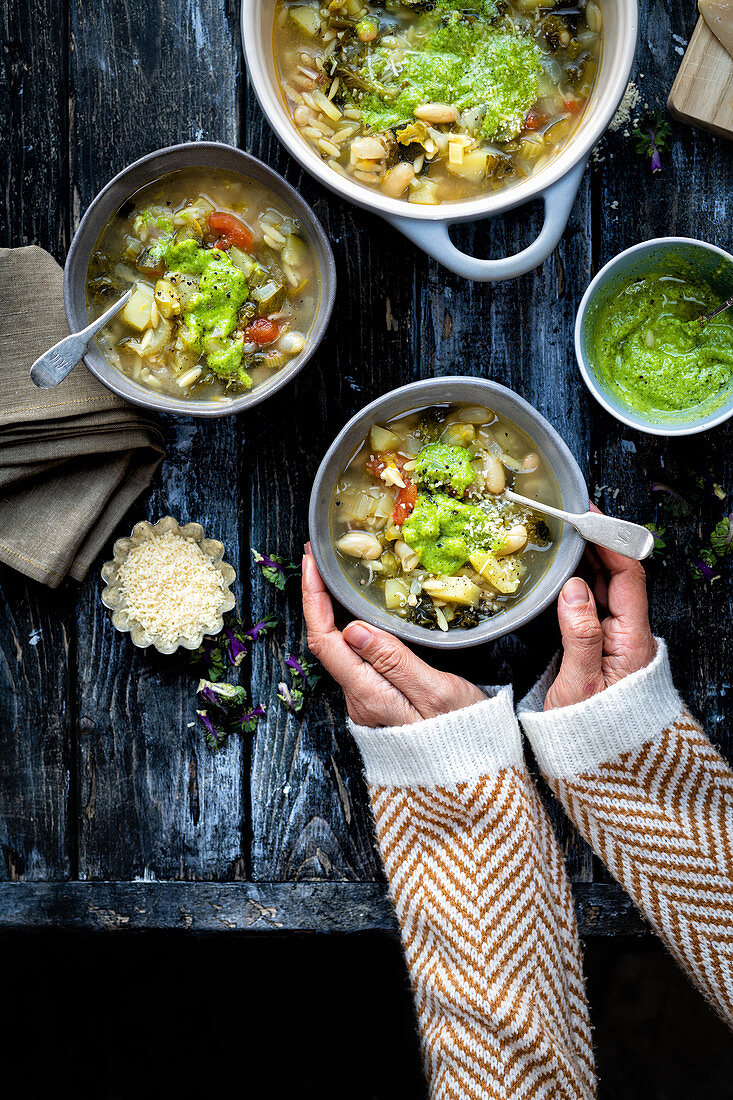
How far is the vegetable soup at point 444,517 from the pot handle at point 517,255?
323 millimetres

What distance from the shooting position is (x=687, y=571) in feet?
6.59

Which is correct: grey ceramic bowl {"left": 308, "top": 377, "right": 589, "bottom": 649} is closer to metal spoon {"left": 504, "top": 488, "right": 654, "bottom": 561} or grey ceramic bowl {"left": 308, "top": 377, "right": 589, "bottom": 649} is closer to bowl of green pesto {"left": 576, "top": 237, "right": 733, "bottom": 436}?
metal spoon {"left": 504, "top": 488, "right": 654, "bottom": 561}

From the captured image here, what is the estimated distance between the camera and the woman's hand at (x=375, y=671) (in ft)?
5.90

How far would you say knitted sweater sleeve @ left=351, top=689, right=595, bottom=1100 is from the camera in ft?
6.02

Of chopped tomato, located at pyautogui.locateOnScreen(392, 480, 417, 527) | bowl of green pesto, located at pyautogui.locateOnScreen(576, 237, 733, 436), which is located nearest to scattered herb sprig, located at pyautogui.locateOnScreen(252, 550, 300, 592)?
chopped tomato, located at pyautogui.locateOnScreen(392, 480, 417, 527)

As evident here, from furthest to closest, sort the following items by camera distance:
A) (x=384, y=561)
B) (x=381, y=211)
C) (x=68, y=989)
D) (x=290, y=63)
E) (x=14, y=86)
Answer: (x=68, y=989) → (x=14, y=86) → (x=384, y=561) → (x=290, y=63) → (x=381, y=211)

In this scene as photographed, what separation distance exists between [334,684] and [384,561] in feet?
1.26

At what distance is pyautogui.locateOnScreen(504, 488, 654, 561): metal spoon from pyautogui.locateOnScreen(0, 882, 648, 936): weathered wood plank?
866 mm

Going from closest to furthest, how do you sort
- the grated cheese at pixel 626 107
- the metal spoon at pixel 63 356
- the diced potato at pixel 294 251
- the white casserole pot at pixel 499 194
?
the white casserole pot at pixel 499 194 → the metal spoon at pixel 63 356 → the diced potato at pixel 294 251 → the grated cheese at pixel 626 107

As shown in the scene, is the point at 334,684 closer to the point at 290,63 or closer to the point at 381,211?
the point at 381,211

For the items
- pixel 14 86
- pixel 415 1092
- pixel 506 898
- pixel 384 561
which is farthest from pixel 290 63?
pixel 415 1092

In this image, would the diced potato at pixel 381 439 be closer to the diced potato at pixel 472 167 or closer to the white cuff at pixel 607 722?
the diced potato at pixel 472 167

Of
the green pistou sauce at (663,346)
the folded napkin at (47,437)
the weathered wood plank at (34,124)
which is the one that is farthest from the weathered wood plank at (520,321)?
the weathered wood plank at (34,124)

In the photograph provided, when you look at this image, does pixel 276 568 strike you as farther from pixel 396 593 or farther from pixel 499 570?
pixel 499 570
